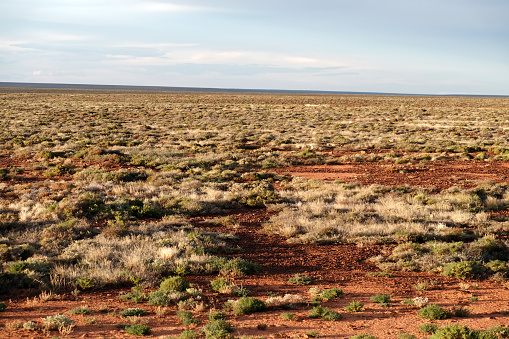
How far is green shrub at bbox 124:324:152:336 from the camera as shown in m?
Result: 6.39

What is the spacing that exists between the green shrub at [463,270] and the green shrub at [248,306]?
14.0 ft

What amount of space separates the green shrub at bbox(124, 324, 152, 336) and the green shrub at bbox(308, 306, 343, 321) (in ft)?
8.55

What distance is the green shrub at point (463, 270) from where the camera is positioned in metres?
9.03

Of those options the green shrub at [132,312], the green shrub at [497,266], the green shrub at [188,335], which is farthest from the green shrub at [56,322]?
the green shrub at [497,266]

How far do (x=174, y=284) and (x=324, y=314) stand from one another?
112 inches

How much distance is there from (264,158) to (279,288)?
56.7 ft

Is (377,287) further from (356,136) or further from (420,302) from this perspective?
(356,136)

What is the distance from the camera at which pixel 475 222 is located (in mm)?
12789

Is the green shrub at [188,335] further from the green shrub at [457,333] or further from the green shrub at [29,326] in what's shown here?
the green shrub at [457,333]

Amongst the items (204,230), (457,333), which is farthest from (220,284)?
(204,230)

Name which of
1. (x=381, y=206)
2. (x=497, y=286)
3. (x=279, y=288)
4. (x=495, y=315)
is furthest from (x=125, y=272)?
(x=381, y=206)

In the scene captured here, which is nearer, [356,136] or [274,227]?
[274,227]

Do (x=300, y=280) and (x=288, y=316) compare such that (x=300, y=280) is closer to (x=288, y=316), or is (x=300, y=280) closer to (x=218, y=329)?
(x=288, y=316)

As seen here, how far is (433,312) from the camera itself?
705 cm
